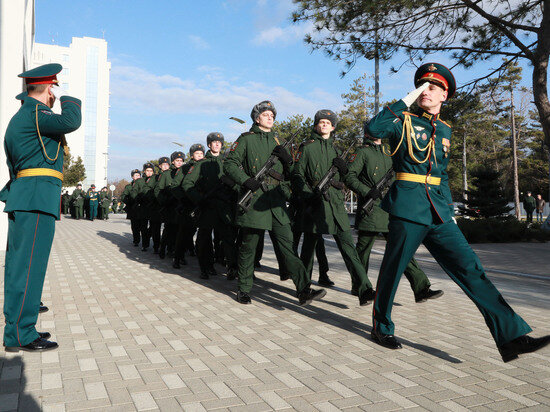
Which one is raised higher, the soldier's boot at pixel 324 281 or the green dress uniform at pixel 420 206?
the green dress uniform at pixel 420 206

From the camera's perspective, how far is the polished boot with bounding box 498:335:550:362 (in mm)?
3170

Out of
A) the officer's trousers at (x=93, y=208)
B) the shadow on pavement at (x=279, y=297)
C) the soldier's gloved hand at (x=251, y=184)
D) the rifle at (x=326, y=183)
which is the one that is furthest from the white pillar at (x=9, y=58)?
the officer's trousers at (x=93, y=208)

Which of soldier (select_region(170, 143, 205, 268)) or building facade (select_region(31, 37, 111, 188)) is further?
building facade (select_region(31, 37, 111, 188))

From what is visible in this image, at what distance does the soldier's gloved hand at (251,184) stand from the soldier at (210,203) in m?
1.93

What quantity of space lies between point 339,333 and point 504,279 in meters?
4.67

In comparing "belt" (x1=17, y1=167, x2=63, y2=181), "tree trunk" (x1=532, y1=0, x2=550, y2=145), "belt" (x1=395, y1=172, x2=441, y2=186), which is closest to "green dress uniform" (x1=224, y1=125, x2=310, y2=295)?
"belt" (x1=395, y1=172, x2=441, y2=186)

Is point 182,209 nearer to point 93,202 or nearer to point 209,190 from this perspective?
point 209,190

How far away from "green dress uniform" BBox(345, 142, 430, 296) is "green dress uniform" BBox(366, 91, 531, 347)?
5.59ft

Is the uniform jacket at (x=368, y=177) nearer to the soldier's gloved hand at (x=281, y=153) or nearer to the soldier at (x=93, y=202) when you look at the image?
the soldier's gloved hand at (x=281, y=153)

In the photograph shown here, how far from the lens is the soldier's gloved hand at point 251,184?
4.99 m

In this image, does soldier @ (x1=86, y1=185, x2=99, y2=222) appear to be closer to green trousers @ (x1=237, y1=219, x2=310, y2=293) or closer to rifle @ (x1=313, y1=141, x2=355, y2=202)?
green trousers @ (x1=237, y1=219, x2=310, y2=293)

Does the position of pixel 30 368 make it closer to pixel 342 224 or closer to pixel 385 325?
pixel 385 325

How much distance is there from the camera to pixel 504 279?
774cm

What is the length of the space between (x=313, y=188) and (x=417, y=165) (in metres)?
2.06
